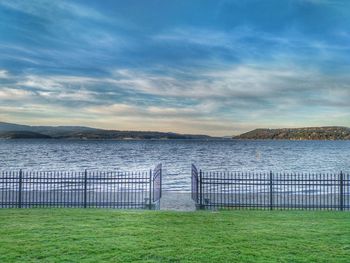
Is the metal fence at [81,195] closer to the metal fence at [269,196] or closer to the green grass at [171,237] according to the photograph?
the metal fence at [269,196]

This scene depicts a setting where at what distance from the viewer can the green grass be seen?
28.2 feet

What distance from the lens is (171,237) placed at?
10281 millimetres

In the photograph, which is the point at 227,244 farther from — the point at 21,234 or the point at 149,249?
the point at 21,234

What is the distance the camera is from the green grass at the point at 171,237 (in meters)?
8.60

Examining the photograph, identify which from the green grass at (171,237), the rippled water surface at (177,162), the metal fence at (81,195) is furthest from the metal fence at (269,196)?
the rippled water surface at (177,162)

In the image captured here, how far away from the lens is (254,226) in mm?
11906

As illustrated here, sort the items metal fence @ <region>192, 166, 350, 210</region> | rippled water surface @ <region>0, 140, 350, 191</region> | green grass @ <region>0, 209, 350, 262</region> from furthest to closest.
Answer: rippled water surface @ <region>0, 140, 350, 191</region>
metal fence @ <region>192, 166, 350, 210</region>
green grass @ <region>0, 209, 350, 262</region>

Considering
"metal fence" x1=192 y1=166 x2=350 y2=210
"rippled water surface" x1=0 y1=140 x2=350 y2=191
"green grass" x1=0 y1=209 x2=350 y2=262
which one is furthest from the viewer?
"rippled water surface" x1=0 y1=140 x2=350 y2=191

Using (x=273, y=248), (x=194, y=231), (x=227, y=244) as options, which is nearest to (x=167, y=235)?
(x=194, y=231)

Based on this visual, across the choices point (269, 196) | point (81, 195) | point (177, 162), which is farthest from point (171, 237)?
point (177, 162)

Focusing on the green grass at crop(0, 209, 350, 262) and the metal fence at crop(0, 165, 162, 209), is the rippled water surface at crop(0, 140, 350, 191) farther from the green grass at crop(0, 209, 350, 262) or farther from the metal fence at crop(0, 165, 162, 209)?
the green grass at crop(0, 209, 350, 262)

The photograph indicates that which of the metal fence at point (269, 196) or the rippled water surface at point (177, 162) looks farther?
the rippled water surface at point (177, 162)

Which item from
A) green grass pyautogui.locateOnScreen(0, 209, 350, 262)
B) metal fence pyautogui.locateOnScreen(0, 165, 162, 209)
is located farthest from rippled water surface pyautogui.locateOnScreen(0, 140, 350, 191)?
green grass pyautogui.locateOnScreen(0, 209, 350, 262)

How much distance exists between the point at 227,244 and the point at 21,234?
5.62m
